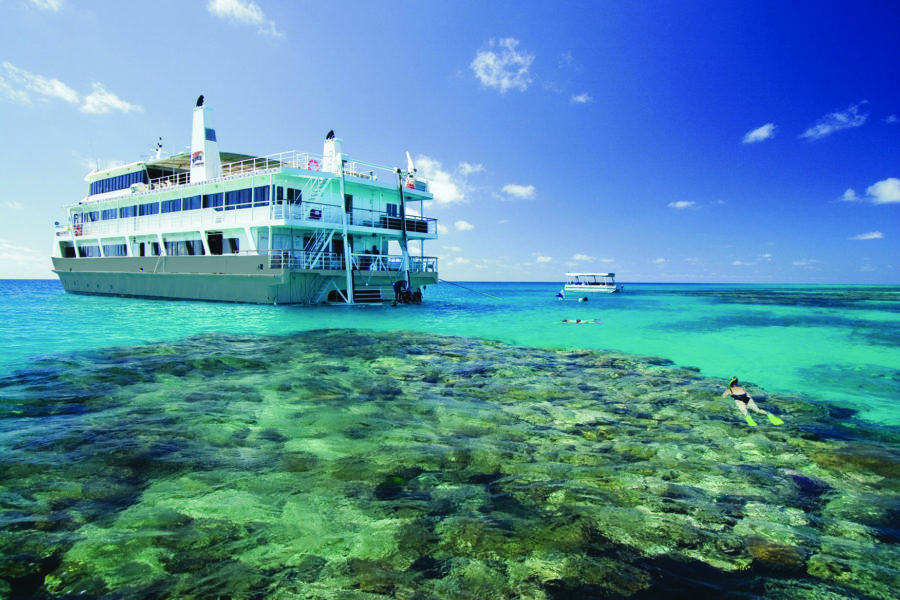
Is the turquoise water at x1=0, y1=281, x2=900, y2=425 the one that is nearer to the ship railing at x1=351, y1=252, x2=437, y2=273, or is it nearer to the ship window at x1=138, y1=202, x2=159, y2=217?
the ship railing at x1=351, y1=252, x2=437, y2=273

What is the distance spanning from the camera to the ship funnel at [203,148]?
34.1 metres

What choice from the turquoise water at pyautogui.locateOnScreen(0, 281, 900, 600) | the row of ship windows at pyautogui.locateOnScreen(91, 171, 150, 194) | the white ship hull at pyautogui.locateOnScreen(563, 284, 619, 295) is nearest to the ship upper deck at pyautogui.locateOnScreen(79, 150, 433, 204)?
the row of ship windows at pyautogui.locateOnScreen(91, 171, 150, 194)

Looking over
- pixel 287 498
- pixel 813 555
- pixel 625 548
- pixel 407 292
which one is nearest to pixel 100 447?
pixel 287 498

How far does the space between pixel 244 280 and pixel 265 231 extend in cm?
317

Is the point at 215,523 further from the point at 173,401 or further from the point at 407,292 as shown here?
the point at 407,292

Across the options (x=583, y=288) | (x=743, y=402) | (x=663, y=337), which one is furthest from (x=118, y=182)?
(x=583, y=288)

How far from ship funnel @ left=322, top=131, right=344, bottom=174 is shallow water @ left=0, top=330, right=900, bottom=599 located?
24.2 metres

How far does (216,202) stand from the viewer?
3206 cm

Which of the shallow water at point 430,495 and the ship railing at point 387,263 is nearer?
the shallow water at point 430,495

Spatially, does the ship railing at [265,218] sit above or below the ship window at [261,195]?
below

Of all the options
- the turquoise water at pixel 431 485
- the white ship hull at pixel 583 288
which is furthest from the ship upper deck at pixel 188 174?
the white ship hull at pixel 583 288

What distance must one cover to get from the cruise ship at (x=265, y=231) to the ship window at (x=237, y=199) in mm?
106

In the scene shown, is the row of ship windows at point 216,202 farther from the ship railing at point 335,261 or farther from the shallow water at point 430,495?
the shallow water at point 430,495

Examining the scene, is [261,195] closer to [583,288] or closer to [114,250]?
[114,250]
